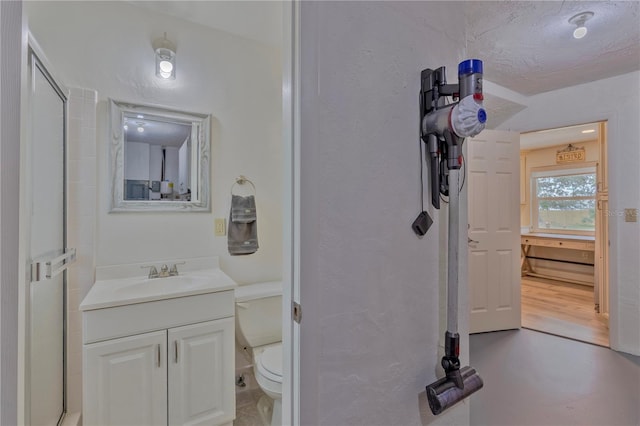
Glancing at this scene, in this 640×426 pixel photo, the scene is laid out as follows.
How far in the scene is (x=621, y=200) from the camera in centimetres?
259

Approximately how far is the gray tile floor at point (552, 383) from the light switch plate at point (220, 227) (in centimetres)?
200

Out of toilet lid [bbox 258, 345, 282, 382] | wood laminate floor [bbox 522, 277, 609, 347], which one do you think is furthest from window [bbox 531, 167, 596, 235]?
toilet lid [bbox 258, 345, 282, 382]

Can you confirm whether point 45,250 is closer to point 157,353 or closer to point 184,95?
point 157,353

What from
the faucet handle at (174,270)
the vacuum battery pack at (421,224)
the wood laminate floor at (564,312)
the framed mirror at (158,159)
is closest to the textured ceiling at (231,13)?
the framed mirror at (158,159)

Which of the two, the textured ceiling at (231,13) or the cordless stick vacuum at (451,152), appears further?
the textured ceiling at (231,13)

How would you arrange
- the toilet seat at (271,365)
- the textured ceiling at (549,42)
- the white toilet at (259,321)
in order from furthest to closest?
1. the white toilet at (259,321)
2. the textured ceiling at (549,42)
3. the toilet seat at (271,365)

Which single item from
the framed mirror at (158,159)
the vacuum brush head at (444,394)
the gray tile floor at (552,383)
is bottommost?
the gray tile floor at (552,383)

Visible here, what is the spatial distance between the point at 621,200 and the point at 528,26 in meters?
1.80

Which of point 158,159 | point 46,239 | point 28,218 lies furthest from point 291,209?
point 158,159

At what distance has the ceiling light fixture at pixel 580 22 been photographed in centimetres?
181

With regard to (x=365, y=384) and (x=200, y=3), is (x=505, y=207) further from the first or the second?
(x=200, y=3)

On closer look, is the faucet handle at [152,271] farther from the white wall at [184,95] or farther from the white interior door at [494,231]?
the white interior door at [494,231]

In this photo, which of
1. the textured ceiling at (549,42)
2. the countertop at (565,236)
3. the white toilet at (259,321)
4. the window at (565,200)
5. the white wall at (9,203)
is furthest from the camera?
the window at (565,200)

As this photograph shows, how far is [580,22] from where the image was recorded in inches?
73.9
